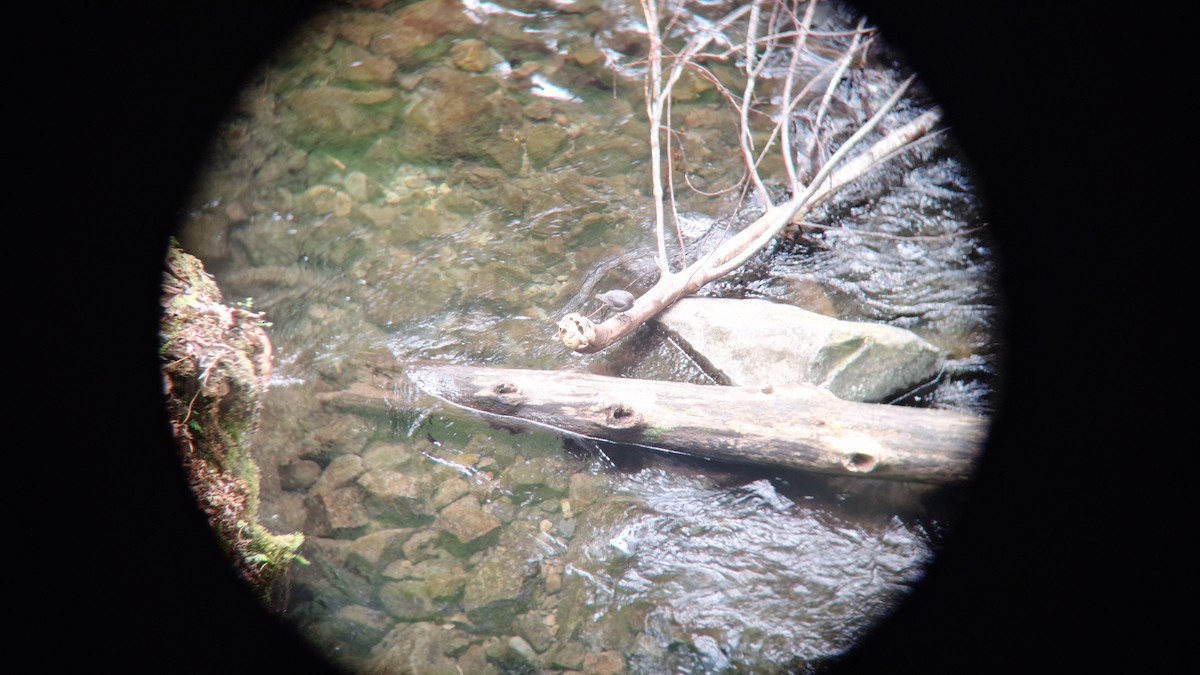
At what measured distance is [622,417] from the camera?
9.61 ft

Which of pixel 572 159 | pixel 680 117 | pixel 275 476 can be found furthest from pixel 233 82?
pixel 680 117

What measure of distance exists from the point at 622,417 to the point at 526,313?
1222mm

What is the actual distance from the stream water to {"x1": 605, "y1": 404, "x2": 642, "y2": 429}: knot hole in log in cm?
38

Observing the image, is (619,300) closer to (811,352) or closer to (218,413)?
(811,352)

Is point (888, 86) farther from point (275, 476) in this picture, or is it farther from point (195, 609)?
point (195, 609)

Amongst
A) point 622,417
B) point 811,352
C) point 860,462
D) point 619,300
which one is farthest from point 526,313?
point 860,462

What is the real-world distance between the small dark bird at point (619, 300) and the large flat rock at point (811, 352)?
0.43 metres

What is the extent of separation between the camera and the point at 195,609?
6.42 ft

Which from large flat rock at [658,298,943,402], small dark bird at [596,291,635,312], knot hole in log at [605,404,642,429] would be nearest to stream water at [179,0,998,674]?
large flat rock at [658,298,943,402]

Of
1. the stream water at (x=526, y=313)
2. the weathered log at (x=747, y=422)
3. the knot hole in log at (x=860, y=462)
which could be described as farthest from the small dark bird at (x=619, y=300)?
the knot hole in log at (x=860, y=462)

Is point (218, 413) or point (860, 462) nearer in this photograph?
point (218, 413)

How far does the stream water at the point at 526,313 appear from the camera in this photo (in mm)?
2760

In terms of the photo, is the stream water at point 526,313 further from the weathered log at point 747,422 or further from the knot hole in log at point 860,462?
the knot hole in log at point 860,462

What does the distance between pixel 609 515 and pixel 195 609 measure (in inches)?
72.5
